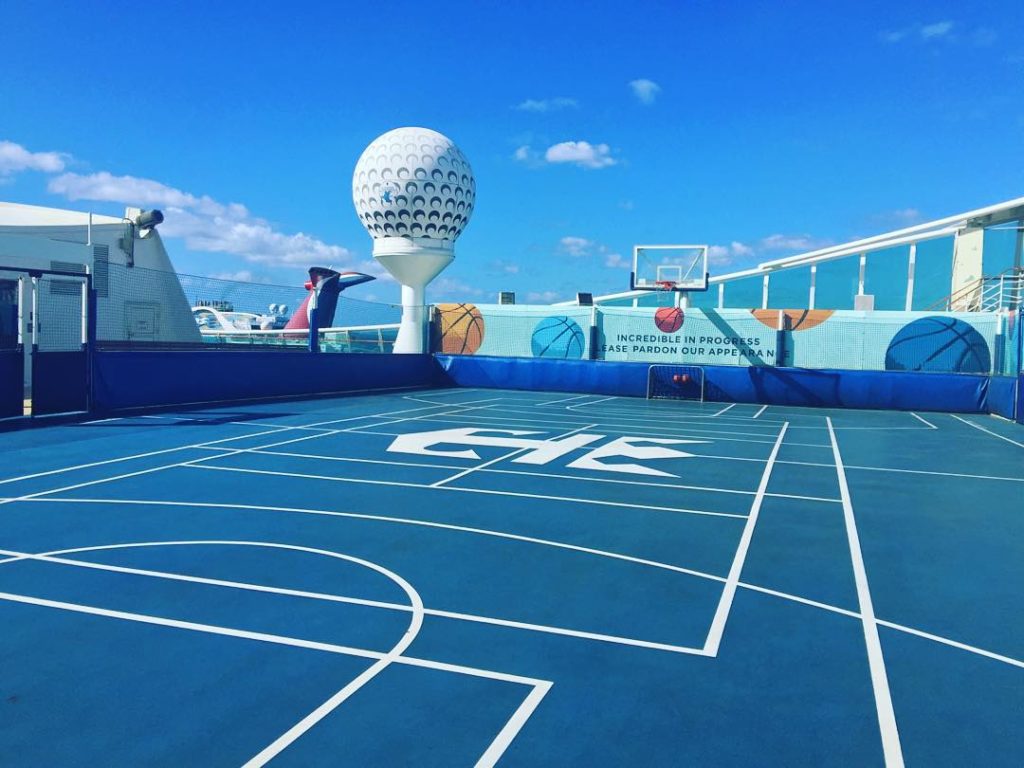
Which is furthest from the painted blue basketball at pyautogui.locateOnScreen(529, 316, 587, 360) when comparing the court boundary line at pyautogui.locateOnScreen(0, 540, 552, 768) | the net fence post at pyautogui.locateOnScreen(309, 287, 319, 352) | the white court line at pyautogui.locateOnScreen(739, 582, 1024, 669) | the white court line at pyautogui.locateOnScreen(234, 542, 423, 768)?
the white court line at pyautogui.locateOnScreen(234, 542, 423, 768)

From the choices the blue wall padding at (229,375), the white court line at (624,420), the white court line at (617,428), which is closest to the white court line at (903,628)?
the white court line at (617,428)

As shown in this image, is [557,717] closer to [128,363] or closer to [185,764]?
[185,764]

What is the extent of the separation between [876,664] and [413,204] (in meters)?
24.5

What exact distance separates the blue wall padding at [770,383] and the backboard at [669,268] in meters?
4.89

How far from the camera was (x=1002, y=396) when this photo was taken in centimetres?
1800

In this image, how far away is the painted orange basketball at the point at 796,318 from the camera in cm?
2295

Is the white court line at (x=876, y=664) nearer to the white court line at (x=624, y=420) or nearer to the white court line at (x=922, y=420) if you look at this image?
the white court line at (x=624, y=420)

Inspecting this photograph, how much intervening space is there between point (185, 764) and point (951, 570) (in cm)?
522

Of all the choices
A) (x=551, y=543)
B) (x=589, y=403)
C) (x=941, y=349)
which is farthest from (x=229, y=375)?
(x=941, y=349)

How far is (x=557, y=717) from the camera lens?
332 cm

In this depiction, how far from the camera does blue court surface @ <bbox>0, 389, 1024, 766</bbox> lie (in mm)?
3174

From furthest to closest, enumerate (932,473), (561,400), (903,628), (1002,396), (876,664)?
(561,400), (1002,396), (932,473), (903,628), (876,664)

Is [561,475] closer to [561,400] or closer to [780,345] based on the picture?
[561,400]

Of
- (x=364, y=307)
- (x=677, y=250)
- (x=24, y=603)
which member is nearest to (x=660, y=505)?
(x=24, y=603)
